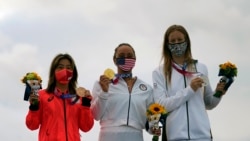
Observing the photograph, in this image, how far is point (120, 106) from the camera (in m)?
11.6

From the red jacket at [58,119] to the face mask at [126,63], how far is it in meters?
1.25

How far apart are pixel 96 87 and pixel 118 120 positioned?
0.85 metres

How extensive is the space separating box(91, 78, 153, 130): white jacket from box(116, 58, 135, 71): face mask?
413 millimetres

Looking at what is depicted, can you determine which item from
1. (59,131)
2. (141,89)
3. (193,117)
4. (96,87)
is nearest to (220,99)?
(193,117)

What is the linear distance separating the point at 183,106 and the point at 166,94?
0.48 m

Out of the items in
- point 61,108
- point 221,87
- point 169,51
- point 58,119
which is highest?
point 169,51

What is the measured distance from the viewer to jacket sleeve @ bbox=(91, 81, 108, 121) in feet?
37.5

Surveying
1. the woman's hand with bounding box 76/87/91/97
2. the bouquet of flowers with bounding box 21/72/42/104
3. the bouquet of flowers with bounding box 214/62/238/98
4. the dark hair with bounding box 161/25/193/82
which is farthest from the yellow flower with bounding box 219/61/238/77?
the bouquet of flowers with bounding box 21/72/42/104

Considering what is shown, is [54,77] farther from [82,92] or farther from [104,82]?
[104,82]

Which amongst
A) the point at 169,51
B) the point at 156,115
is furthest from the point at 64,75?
Answer: the point at 169,51

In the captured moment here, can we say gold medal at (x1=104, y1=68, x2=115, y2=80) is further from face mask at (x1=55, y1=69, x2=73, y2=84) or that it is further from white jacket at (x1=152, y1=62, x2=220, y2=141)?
white jacket at (x1=152, y1=62, x2=220, y2=141)

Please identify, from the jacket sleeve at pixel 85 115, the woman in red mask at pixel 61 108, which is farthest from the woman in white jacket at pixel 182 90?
the woman in red mask at pixel 61 108

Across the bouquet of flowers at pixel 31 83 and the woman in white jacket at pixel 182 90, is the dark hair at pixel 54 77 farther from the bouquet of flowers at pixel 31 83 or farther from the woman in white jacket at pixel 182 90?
the woman in white jacket at pixel 182 90

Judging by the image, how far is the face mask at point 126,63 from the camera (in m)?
11.8
